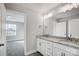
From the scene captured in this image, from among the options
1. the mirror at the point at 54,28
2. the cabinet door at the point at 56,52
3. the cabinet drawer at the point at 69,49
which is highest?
the mirror at the point at 54,28

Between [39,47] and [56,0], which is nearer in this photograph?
[56,0]

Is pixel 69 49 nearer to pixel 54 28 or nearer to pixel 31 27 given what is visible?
pixel 54 28

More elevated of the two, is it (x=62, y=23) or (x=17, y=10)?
(x=17, y=10)

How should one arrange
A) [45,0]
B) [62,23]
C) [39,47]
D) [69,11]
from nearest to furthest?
[45,0] → [69,11] → [62,23] → [39,47]

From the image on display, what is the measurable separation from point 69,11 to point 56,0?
52.8 inches

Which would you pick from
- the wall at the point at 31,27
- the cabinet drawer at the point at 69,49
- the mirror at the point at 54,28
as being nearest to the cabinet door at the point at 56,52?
the cabinet drawer at the point at 69,49

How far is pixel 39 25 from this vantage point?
308cm

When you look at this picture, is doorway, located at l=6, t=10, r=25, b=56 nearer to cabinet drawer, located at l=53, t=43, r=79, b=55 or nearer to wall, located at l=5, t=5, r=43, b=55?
wall, located at l=5, t=5, r=43, b=55

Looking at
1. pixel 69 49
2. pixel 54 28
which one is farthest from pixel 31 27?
pixel 69 49

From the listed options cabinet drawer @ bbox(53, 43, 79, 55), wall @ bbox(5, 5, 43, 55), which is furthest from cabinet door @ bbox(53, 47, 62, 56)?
wall @ bbox(5, 5, 43, 55)

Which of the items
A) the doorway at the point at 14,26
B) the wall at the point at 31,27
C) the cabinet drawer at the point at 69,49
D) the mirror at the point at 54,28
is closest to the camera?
the cabinet drawer at the point at 69,49

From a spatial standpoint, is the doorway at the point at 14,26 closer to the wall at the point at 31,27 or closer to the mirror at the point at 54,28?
the wall at the point at 31,27

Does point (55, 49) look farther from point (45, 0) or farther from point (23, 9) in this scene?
point (23, 9)

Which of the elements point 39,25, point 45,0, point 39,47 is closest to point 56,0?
point 45,0
